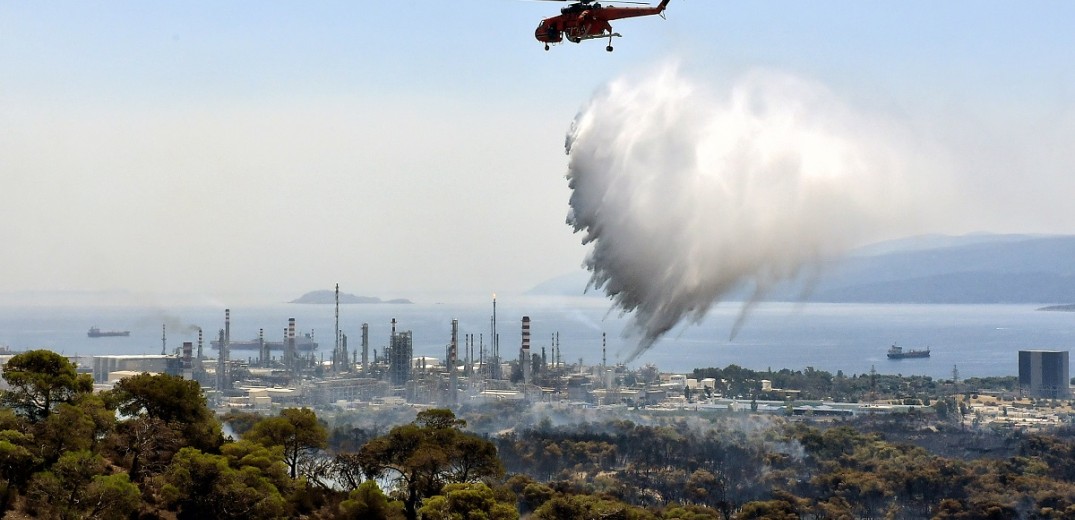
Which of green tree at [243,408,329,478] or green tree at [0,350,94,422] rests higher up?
green tree at [0,350,94,422]

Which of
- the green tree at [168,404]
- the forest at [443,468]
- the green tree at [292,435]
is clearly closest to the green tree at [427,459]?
the forest at [443,468]

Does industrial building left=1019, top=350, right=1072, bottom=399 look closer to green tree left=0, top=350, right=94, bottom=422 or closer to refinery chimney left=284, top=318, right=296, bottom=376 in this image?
refinery chimney left=284, top=318, right=296, bottom=376

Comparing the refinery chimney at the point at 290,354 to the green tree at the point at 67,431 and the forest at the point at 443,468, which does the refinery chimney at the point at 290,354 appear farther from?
the green tree at the point at 67,431

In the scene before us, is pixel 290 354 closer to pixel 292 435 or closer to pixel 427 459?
pixel 292 435

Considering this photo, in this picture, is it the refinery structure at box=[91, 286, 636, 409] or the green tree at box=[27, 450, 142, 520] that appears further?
the refinery structure at box=[91, 286, 636, 409]

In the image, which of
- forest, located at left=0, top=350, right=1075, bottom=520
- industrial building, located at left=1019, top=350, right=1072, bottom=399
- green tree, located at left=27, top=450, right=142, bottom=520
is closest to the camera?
green tree, located at left=27, top=450, right=142, bottom=520

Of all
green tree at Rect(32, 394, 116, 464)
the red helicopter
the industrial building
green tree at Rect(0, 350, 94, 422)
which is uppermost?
the red helicopter

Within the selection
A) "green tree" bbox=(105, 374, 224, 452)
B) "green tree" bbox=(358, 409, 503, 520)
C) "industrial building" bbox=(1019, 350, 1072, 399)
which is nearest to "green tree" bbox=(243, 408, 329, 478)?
"green tree" bbox=(358, 409, 503, 520)
